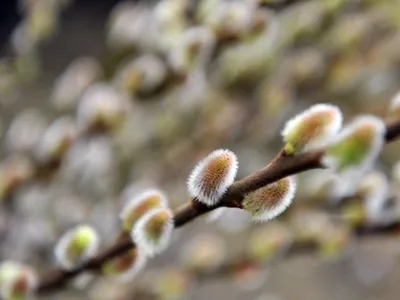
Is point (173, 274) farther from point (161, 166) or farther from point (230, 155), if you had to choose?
point (230, 155)

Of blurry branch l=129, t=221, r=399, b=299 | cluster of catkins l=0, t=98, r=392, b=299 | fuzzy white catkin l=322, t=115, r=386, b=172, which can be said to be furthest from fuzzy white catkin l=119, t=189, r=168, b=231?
blurry branch l=129, t=221, r=399, b=299

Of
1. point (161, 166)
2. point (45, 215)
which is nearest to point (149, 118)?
point (161, 166)

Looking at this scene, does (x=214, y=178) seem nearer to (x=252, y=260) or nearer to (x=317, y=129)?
(x=317, y=129)

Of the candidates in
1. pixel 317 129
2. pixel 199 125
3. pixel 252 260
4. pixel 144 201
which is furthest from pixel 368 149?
pixel 199 125

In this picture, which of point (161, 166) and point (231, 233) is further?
point (231, 233)

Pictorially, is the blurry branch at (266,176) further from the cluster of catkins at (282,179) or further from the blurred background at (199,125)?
the blurred background at (199,125)

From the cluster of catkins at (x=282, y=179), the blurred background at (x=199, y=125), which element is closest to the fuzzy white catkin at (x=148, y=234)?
the cluster of catkins at (x=282, y=179)

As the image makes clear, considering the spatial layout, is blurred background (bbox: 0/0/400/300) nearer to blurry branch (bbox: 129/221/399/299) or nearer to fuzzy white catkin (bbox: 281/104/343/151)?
blurry branch (bbox: 129/221/399/299)
